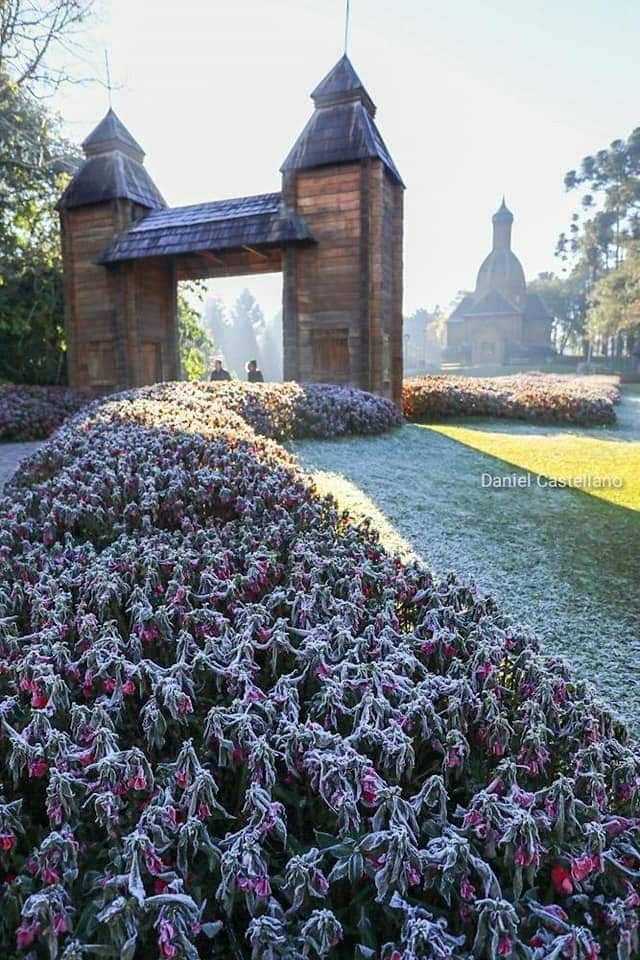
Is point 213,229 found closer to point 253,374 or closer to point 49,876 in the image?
point 253,374

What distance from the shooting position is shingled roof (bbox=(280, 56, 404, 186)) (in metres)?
12.3

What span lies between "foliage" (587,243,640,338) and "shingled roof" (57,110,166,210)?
25.0 metres

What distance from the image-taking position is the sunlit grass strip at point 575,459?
6609mm

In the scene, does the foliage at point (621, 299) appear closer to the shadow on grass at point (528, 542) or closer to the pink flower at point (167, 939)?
the shadow on grass at point (528, 542)

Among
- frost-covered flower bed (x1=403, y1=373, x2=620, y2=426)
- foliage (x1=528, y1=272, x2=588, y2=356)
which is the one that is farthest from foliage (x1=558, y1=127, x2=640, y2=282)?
frost-covered flower bed (x1=403, y1=373, x2=620, y2=426)

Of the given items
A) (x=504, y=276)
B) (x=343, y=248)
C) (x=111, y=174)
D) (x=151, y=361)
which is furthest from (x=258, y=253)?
(x=504, y=276)

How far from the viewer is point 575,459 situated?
8.43 metres

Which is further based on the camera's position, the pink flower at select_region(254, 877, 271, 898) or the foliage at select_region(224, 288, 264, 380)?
the foliage at select_region(224, 288, 264, 380)

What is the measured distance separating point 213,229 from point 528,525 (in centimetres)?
1093

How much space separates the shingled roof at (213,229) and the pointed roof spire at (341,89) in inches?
82.0

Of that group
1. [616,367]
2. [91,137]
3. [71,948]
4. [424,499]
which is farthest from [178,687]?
[616,367]

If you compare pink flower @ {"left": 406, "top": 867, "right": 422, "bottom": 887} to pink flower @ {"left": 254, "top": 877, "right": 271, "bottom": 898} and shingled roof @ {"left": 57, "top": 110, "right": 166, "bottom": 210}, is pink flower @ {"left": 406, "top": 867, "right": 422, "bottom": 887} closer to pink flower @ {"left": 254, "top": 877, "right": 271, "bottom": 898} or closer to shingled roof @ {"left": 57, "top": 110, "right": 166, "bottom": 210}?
pink flower @ {"left": 254, "top": 877, "right": 271, "bottom": 898}

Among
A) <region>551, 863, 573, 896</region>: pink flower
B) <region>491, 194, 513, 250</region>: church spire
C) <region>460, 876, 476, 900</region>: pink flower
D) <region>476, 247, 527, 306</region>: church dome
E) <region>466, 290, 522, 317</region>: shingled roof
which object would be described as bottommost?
<region>551, 863, 573, 896</region>: pink flower

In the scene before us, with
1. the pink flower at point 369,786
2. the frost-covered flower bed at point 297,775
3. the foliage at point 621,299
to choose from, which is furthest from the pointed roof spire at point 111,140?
the foliage at point 621,299
